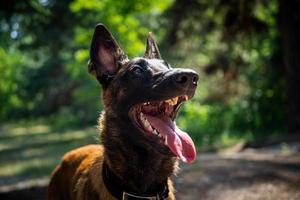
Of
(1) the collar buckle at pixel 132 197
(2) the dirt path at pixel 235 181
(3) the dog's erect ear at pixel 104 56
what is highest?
(3) the dog's erect ear at pixel 104 56

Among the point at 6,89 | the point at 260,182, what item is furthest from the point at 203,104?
the point at 260,182

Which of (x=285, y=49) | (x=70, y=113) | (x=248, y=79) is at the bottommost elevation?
(x=70, y=113)

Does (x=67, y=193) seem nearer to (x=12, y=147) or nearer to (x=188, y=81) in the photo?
(x=188, y=81)

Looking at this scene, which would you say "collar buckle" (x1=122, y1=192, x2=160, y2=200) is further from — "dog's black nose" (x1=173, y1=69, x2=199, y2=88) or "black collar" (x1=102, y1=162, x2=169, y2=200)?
"dog's black nose" (x1=173, y1=69, x2=199, y2=88)

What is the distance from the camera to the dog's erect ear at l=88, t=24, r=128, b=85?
4.91m

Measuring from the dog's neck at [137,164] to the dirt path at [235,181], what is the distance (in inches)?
147

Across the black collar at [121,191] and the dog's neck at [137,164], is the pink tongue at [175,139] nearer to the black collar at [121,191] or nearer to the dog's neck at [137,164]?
the dog's neck at [137,164]

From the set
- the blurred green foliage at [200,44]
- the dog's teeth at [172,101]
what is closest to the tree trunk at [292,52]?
the blurred green foliage at [200,44]

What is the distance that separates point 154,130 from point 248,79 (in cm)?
1889

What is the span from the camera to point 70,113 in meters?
→ 35.6

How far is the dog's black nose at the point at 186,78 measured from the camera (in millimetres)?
4105

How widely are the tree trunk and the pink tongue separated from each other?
40.4ft

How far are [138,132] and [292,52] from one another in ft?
40.8

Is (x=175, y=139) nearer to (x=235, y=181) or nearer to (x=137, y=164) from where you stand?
(x=137, y=164)
